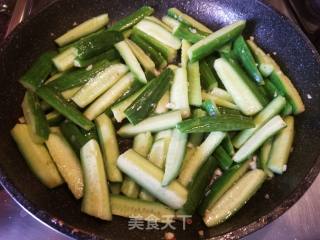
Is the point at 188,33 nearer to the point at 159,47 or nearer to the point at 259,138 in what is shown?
the point at 159,47

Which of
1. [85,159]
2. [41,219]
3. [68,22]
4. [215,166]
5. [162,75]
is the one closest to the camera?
[41,219]

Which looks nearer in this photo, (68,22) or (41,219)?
(41,219)

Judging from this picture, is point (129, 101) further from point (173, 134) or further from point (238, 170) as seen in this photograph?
point (238, 170)

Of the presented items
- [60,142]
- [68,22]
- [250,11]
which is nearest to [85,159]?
[60,142]

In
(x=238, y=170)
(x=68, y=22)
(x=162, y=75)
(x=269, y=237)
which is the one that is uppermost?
(x=68, y=22)

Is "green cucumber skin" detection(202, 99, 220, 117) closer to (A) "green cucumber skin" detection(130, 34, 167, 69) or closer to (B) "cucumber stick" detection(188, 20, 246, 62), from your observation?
(B) "cucumber stick" detection(188, 20, 246, 62)

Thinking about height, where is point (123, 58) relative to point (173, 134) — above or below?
above
